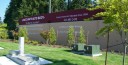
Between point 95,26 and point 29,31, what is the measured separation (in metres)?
13.8

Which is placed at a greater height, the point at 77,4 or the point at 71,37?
the point at 77,4

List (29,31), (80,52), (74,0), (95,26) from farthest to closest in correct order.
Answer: (74,0), (29,31), (95,26), (80,52)

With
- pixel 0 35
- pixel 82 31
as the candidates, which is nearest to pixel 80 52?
pixel 82 31

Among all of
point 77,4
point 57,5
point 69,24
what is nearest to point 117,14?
point 69,24

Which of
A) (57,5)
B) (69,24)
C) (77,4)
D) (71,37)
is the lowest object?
(71,37)

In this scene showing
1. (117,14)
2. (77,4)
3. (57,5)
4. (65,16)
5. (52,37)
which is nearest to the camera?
(117,14)

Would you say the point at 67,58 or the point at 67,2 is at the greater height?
the point at 67,2

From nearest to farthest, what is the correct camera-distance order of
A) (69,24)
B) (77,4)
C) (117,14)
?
(117,14) < (69,24) < (77,4)

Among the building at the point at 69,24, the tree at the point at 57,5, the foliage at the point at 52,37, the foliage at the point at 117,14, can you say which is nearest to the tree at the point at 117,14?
the foliage at the point at 117,14

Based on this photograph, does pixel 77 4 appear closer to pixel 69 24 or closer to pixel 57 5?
pixel 57 5

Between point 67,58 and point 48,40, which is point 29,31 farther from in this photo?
point 67,58

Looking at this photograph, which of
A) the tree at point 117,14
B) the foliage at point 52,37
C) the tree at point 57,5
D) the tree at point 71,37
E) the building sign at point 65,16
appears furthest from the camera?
the tree at point 57,5

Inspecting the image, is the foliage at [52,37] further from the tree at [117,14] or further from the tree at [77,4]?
the tree at [77,4]

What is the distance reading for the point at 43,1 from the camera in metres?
51.0
